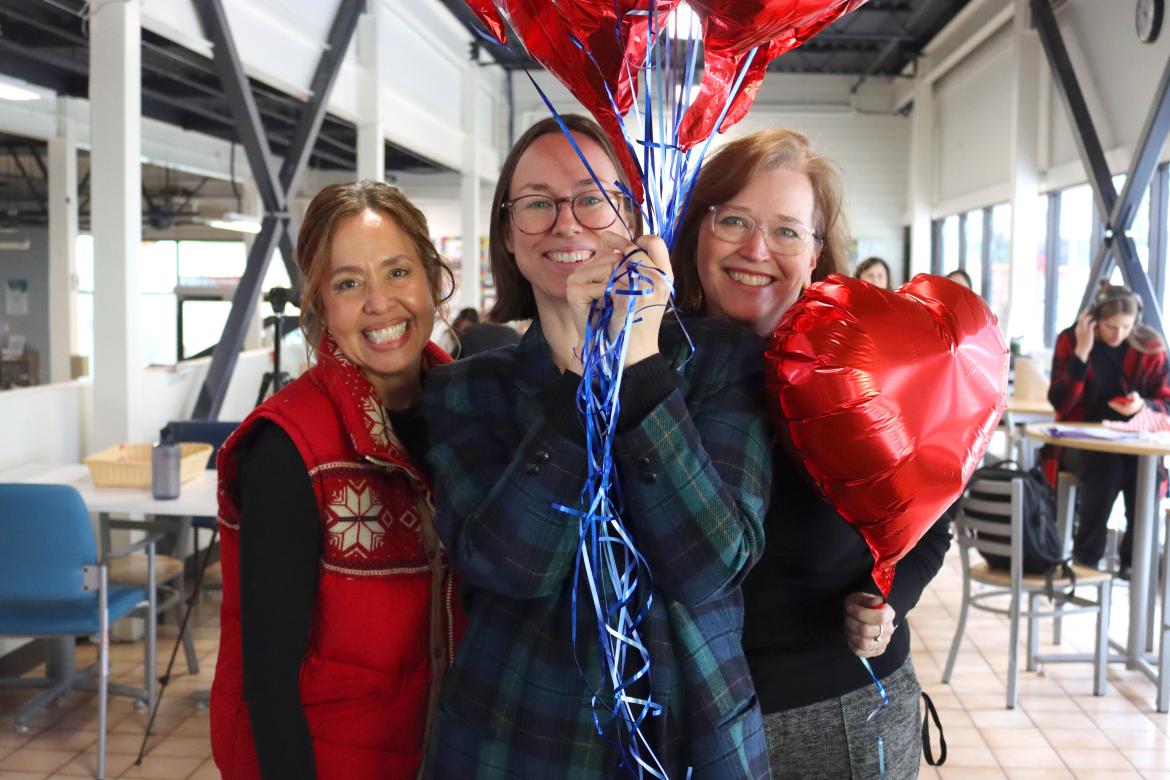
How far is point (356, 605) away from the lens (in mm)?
1368

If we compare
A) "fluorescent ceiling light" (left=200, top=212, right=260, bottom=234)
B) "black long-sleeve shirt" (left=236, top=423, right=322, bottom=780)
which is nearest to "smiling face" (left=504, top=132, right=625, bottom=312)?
"black long-sleeve shirt" (left=236, top=423, right=322, bottom=780)

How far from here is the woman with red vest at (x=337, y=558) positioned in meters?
1.30

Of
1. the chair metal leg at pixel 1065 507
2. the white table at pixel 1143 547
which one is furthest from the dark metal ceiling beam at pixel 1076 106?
the white table at pixel 1143 547

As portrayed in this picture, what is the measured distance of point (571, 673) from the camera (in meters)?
1.12

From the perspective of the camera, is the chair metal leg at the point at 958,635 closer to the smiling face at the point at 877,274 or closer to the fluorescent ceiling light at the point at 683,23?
the smiling face at the point at 877,274

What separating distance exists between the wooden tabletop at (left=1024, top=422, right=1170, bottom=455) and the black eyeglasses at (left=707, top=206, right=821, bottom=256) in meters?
3.43

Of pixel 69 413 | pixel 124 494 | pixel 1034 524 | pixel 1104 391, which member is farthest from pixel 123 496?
pixel 1104 391

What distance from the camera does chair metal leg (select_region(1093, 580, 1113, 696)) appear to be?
4.16 meters

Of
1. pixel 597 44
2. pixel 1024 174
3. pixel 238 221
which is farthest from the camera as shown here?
pixel 1024 174

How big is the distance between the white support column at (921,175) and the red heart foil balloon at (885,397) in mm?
13326

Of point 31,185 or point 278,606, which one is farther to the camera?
point 31,185

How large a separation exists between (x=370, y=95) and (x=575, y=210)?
23.9ft

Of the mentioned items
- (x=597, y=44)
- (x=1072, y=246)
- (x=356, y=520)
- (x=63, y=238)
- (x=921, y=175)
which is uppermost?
(x=921, y=175)

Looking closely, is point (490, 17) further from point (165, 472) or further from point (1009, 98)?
point (1009, 98)
